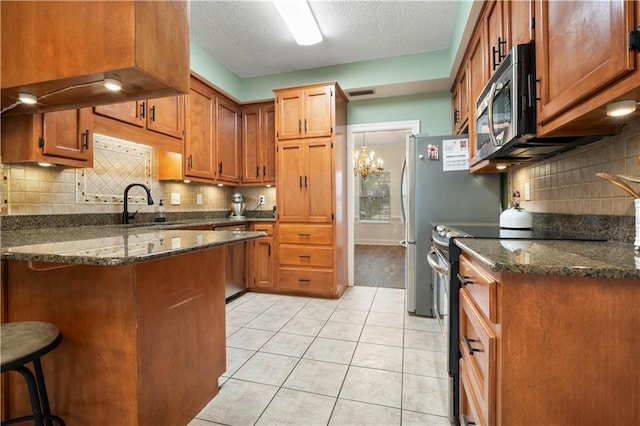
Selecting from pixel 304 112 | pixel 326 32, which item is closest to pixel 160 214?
pixel 304 112

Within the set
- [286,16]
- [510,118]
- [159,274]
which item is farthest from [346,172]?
[159,274]

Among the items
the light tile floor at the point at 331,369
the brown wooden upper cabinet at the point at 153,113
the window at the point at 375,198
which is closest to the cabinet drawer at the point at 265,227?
the light tile floor at the point at 331,369

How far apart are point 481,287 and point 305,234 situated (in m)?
2.56

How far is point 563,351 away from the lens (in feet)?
2.51

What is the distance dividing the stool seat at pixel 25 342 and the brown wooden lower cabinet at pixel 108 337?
0.12 metres

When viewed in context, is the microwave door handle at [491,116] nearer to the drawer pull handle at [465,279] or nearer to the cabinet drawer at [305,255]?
the drawer pull handle at [465,279]

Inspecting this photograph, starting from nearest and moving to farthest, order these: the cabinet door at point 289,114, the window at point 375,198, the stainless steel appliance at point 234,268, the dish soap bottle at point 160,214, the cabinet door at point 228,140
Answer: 1. the dish soap bottle at point 160,214
2. the stainless steel appliance at point 234,268
3. the cabinet door at point 289,114
4. the cabinet door at point 228,140
5. the window at point 375,198

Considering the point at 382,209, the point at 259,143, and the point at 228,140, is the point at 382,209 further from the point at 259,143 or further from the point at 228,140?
the point at 228,140

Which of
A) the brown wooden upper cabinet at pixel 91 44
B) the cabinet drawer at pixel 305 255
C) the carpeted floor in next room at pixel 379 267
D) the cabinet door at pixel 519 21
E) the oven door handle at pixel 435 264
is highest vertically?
the cabinet door at pixel 519 21

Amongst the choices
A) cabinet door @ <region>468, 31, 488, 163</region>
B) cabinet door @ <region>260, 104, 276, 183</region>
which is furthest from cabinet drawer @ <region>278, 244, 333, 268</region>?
cabinet door @ <region>468, 31, 488, 163</region>

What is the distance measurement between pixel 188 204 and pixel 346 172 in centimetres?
200

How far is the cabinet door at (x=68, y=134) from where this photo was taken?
5.58ft

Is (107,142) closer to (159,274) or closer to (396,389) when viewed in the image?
(159,274)

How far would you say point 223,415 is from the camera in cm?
148
